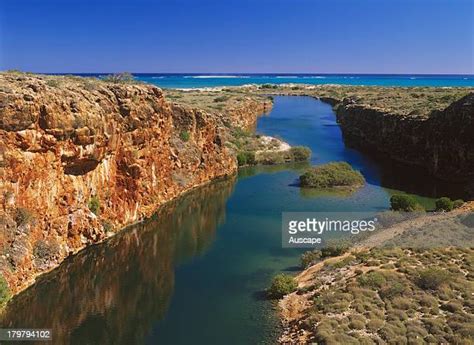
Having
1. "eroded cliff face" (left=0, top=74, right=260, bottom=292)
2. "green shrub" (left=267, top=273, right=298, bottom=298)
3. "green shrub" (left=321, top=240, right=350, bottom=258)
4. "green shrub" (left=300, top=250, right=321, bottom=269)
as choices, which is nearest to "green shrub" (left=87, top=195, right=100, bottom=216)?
"eroded cliff face" (left=0, top=74, right=260, bottom=292)

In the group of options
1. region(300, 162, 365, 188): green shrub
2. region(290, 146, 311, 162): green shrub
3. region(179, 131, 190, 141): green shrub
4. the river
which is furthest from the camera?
region(290, 146, 311, 162): green shrub

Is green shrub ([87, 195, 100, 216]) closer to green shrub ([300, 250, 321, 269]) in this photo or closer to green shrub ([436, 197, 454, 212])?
green shrub ([300, 250, 321, 269])

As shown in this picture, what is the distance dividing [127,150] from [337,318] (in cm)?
2061

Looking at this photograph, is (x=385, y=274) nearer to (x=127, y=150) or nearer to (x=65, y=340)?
(x=65, y=340)

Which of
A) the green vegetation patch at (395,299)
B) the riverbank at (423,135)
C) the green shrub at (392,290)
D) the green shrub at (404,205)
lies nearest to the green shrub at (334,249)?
the green vegetation patch at (395,299)

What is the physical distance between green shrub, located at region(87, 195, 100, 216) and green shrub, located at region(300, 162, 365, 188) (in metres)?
22.2

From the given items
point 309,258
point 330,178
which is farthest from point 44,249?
point 330,178

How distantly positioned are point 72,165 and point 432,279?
20371 mm

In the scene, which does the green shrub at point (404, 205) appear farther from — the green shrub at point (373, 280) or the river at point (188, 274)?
the green shrub at point (373, 280)

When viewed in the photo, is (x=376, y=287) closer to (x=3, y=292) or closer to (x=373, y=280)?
(x=373, y=280)

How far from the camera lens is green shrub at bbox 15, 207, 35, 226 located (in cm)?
2402

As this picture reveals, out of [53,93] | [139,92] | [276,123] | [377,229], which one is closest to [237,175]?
[139,92]

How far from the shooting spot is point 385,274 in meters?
22.8

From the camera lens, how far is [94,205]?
99.9 ft
